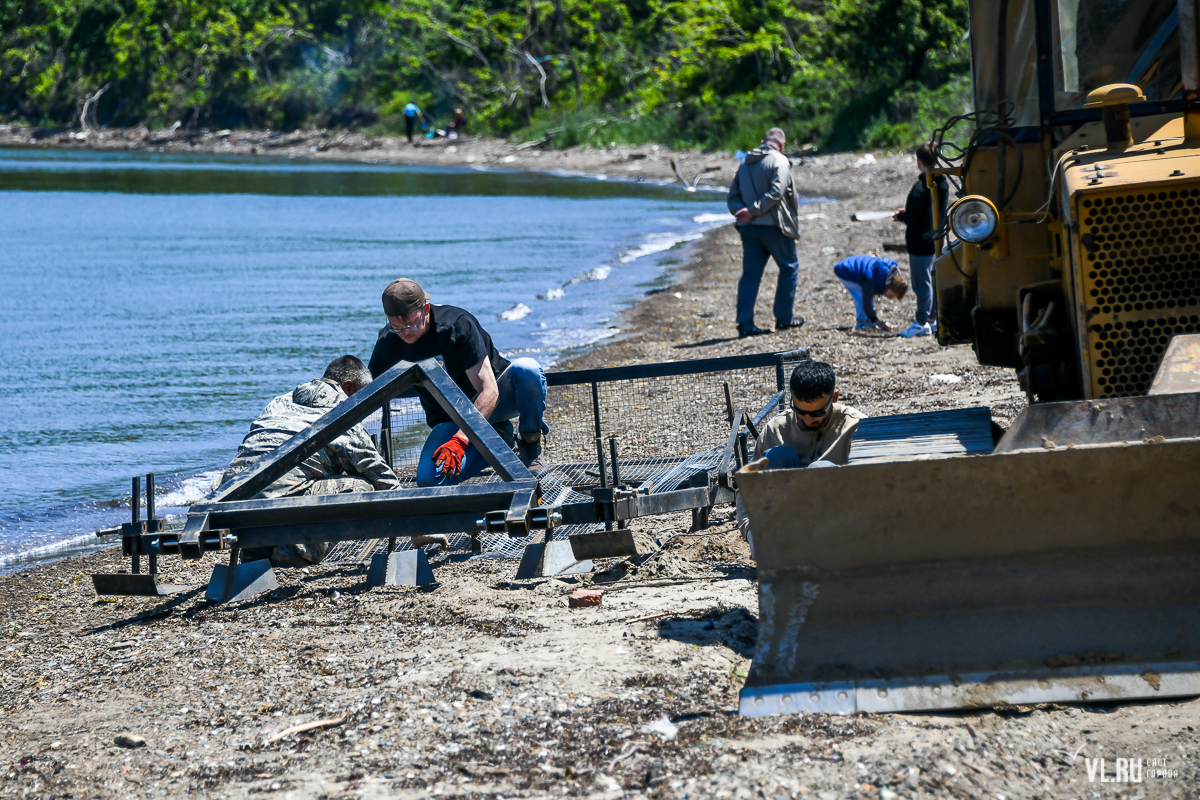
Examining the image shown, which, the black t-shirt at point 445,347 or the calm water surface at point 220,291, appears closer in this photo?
the black t-shirt at point 445,347

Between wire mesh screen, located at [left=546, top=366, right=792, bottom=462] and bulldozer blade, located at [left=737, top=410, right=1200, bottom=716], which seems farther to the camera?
wire mesh screen, located at [left=546, top=366, right=792, bottom=462]

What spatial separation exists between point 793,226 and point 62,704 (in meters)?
9.54

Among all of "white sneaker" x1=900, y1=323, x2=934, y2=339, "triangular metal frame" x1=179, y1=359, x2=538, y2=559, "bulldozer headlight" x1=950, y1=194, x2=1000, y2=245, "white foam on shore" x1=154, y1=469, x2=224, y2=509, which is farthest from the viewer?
"white sneaker" x1=900, y1=323, x2=934, y2=339

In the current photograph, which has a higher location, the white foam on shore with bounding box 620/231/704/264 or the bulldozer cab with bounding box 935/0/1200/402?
the bulldozer cab with bounding box 935/0/1200/402

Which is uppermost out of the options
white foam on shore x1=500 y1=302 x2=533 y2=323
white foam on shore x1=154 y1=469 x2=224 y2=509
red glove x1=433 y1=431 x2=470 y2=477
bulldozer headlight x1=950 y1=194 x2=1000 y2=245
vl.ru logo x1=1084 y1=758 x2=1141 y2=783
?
bulldozer headlight x1=950 y1=194 x2=1000 y2=245

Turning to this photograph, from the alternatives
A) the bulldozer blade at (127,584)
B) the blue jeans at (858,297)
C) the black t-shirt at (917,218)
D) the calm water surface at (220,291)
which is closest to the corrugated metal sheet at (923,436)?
the bulldozer blade at (127,584)

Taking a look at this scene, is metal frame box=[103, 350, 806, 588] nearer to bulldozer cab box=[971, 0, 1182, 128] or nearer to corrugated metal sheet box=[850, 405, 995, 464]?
corrugated metal sheet box=[850, 405, 995, 464]

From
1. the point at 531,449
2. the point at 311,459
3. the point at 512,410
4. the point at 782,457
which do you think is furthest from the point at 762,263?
the point at 782,457

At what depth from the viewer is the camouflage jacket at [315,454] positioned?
618 cm

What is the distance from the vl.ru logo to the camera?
3303 millimetres

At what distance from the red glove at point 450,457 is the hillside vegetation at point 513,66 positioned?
33660 millimetres

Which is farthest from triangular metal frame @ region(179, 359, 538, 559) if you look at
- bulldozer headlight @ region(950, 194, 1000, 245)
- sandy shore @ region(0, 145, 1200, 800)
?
bulldozer headlight @ region(950, 194, 1000, 245)

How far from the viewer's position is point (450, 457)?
21.4ft

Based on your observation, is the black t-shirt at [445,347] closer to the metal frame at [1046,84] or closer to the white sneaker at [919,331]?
the metal frame at [1046,84]
